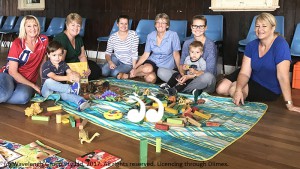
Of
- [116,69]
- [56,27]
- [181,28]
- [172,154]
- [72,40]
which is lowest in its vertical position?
[172,154]

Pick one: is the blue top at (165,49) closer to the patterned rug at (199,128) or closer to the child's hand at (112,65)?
the child's hand at (112,65)

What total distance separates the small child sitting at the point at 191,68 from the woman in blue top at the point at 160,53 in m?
0.33

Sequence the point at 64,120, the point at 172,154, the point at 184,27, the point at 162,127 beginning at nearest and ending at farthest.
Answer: the point at 172,154
the point at 162,127
the point at 64,120
the point at 184,27

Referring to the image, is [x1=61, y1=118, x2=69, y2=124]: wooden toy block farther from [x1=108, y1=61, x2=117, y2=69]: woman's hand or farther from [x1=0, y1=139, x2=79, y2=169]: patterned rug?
[x1=108, y1=61, x2=117, y2=69]: woman's hand

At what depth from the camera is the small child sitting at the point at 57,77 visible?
273cm

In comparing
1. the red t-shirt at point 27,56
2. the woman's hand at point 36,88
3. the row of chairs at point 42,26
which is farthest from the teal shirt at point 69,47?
the row of chairs at point 42,26

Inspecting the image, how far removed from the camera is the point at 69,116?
7.48 ft

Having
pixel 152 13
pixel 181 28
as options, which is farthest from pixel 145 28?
pixel 181 28

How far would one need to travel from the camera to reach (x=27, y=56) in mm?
2758

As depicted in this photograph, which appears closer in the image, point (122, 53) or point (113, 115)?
point (113, 115)

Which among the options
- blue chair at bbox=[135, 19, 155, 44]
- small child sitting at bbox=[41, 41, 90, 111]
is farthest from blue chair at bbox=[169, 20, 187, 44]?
small child sitting at bbox=[41, 41, 90, 111]

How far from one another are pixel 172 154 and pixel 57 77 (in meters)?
1.51

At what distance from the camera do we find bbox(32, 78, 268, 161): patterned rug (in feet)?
6.03

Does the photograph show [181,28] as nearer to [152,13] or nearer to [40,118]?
[152,13]
